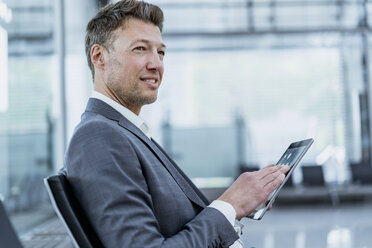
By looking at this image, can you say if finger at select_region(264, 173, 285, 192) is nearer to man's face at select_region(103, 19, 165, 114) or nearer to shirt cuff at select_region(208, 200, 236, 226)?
shirt cuff at select_region(208, 200, 236, 226)

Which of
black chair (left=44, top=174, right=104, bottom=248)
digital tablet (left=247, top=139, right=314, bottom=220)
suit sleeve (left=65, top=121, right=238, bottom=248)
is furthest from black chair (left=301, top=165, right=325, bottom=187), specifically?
black chair (left=44, top=174, right=104, bottom=248)

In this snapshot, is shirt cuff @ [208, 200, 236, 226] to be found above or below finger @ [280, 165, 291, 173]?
below


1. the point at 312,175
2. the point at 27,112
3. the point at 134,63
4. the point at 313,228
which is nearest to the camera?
the point at 134,63

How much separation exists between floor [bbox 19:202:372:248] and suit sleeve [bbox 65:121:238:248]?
98.8 inches

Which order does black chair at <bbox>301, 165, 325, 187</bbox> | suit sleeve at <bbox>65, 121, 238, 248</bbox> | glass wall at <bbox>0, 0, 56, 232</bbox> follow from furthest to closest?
black chair at <bbox>301, 165, 325, 187</bbox>, glass wall at <bbox>0, 0, 56, 232</bbox>, suit sleeve at <bbox>65, 121, 238, 248</bbox>

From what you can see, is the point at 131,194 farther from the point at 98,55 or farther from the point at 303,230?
the point at 303,230

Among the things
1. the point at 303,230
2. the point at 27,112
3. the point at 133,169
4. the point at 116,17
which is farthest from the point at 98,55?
the point at 303,230

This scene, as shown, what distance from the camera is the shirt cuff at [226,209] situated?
114 centimetres

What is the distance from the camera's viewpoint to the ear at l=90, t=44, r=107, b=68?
1.32m

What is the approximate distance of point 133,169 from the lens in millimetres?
1053

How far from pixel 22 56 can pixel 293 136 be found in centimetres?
724

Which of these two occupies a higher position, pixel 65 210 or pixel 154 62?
pixel 154 62

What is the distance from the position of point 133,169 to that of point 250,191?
33 cm

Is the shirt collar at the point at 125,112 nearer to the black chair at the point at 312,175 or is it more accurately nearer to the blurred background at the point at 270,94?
the blurred background at the point at 270,94
